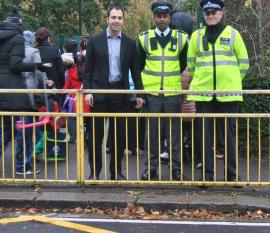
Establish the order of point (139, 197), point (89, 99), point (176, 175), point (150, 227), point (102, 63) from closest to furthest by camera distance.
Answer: point (150, 227) < point (139, 197) < point (89, 99) < point (102, 63) < point (176, 175)

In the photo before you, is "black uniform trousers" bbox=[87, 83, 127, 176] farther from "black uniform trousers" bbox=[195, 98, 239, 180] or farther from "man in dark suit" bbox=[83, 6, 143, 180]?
"black uniform trousers" bbox=[195, 98, 239, 180]

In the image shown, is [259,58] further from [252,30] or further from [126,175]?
[126,175]

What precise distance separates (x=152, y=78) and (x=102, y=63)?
70 centimetres

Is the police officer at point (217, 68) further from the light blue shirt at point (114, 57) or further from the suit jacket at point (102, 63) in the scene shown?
the light blue shirt at point (114, 57)

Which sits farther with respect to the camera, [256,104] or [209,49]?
[256,104]

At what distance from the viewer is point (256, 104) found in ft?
30.8

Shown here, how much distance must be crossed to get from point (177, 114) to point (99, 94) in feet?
3.45

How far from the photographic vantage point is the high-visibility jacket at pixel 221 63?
7461mm

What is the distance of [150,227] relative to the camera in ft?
20.8

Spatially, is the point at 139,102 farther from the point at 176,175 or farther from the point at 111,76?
the point at 176,175

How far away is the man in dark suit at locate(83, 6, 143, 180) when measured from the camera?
302 inches

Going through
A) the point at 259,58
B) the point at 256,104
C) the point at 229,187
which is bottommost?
the point at 229,187

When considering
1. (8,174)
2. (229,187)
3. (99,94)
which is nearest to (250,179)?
(229,187)

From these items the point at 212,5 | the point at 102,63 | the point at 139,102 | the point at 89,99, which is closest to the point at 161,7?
the point at 212,5
